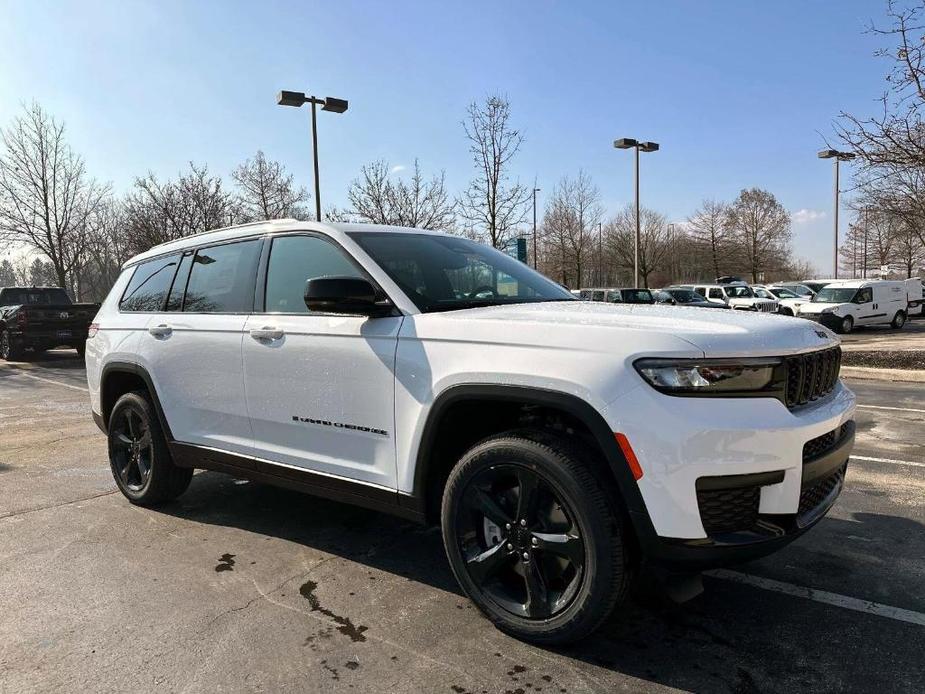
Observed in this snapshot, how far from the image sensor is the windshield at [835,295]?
2302 centimetres

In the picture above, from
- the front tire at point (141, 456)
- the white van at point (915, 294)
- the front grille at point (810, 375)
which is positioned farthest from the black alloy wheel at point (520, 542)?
the white van at point (915, 294)

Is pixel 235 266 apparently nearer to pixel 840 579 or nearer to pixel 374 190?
pixel 840 579

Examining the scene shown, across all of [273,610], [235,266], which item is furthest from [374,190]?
[273,610]

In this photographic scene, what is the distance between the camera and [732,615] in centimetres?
292

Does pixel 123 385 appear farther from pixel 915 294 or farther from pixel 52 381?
pixel 915 294

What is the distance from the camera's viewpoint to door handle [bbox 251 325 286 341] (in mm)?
3443

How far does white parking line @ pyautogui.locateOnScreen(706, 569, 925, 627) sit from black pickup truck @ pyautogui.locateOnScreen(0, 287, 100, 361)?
634 inches

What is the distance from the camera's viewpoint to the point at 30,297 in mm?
18109

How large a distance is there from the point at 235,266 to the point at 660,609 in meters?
3.01

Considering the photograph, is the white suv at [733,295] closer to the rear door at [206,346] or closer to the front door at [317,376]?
the rear door at [206,346]

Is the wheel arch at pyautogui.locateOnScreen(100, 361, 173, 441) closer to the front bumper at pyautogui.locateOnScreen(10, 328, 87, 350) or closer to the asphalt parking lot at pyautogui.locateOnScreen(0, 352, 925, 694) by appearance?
the asphalt parking lot at pyautogui.locateOnScreen(0, 352, 925, 694)

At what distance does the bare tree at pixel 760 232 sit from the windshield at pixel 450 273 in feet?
188

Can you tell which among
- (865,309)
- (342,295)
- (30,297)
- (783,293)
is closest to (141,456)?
(342,295)

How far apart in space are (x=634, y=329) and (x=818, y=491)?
1.03 metres
